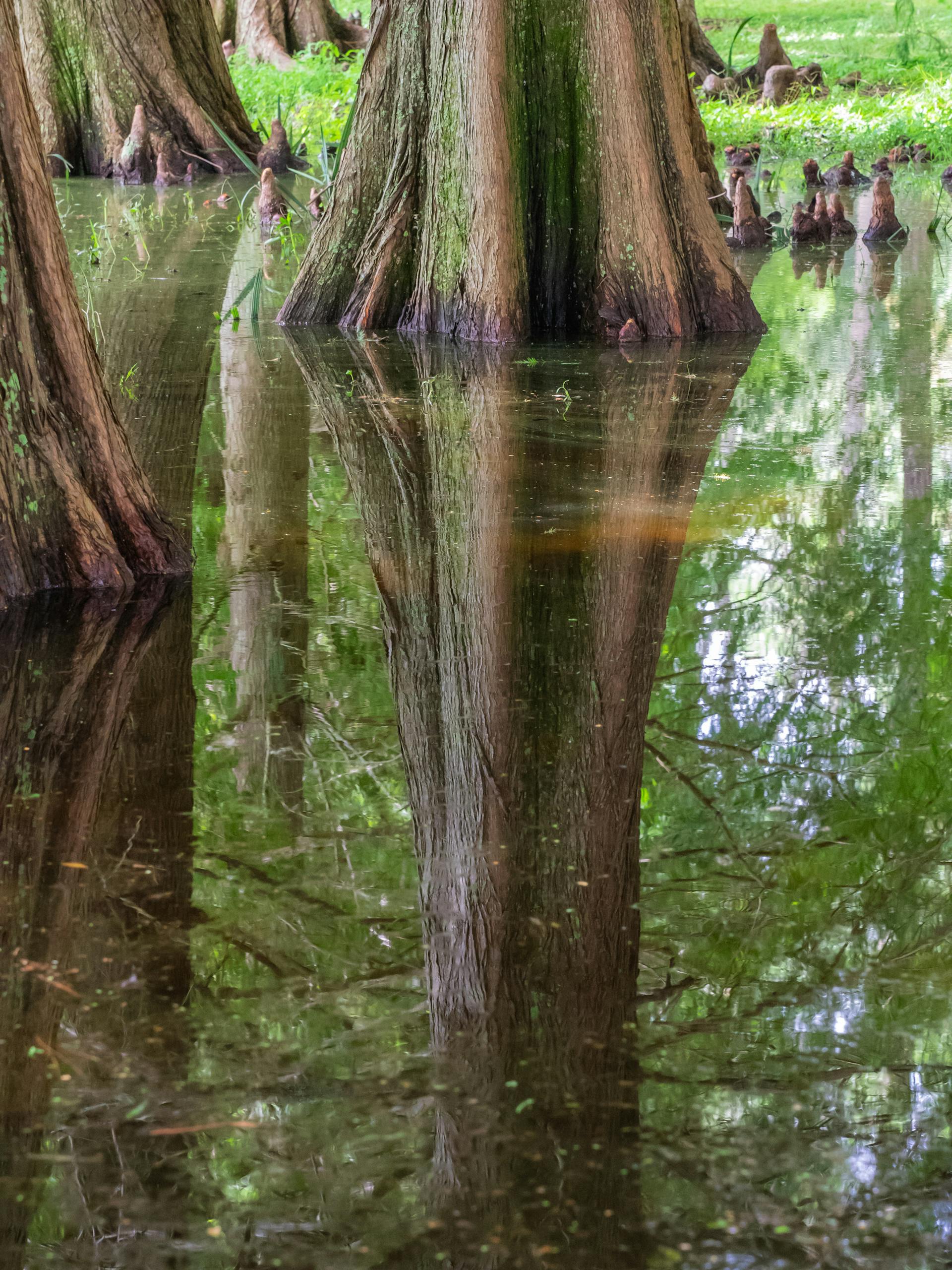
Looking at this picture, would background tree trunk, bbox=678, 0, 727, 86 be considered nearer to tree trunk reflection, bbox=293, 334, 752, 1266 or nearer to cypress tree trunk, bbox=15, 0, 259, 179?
cypress tree trunk, bbox=15, 0, 259, 179

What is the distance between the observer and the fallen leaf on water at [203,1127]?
2.41m

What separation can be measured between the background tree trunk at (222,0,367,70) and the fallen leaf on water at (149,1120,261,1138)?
23499 mm

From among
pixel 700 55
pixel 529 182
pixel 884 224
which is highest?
pixel 700 55

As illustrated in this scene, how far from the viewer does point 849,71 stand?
2580cm

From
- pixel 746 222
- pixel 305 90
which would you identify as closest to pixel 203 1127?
pixel 746 222

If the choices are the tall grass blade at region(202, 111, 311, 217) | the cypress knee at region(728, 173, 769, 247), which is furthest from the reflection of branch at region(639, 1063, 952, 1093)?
the cypress knee at region(728, 173, 769, 247)

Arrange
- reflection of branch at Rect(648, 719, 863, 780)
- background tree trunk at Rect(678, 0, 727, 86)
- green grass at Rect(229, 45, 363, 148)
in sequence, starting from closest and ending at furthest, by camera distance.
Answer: reflection of branch at Rect(648, 719, 863, 780) < green grass at Rect(229, 45, 363, 148) < background tree trunk at Rect(678, 0, 727, 86)

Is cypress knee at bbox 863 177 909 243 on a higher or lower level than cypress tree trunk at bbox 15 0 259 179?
lower

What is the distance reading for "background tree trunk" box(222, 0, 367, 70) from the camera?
80.8 ft

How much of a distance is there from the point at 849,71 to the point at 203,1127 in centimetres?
2662

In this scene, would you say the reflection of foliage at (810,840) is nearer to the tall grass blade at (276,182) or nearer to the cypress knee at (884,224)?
the tall grass blade at (276,182)

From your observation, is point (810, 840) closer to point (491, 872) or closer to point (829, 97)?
point (491, 872)

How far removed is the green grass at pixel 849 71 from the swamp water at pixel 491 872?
15.2 meters

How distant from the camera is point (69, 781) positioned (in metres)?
3.61
